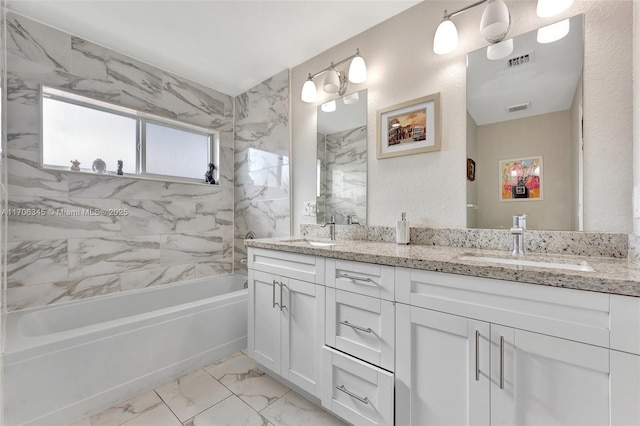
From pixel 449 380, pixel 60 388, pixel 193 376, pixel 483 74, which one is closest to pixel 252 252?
pixel 193 376

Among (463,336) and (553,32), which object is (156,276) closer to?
(463,336)

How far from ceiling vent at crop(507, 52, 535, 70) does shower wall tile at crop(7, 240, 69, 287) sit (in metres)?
3.11

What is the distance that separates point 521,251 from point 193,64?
283 centimetres

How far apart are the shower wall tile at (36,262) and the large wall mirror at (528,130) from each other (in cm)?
281

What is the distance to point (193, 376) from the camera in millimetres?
1784

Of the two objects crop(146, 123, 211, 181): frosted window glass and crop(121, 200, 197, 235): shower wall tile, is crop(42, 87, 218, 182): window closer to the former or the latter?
crop(146, 123, 211, 181): frosted window glass

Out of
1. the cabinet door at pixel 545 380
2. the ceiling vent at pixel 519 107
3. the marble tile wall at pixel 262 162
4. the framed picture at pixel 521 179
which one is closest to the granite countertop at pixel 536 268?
the cabinet door at pixel 545 380

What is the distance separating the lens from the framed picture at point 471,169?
4.73 ft

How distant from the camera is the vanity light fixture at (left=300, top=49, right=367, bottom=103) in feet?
5.97

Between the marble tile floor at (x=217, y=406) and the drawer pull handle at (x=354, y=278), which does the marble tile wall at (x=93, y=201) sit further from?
the drawer pull handle at (x=354, y=278)

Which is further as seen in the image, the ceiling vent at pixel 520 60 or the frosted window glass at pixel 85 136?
the frosted window glass at pixel 85 136

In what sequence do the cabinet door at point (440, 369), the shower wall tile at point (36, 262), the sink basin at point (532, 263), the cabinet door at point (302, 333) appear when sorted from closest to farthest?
1. the cabinet door at point (440, 369)
2. the sink basin at point (532, 263)
3. the cabinet door at point (302, 333)
4. the shower wall tile at point (36, 262)

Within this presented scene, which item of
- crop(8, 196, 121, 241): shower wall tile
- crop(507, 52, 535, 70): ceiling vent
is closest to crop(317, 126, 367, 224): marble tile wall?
crop(507, 52, 535, 70): ceiling vent

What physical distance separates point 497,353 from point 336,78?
1.87m
